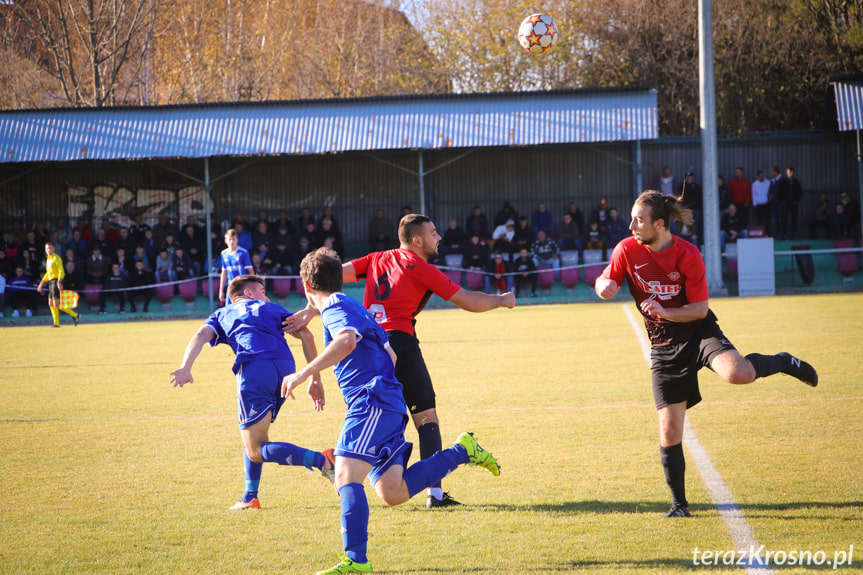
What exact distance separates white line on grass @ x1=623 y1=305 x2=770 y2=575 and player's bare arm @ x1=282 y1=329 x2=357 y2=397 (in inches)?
85.9

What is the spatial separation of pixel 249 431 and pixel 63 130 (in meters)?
22.1

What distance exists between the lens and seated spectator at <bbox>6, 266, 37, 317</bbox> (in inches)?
874

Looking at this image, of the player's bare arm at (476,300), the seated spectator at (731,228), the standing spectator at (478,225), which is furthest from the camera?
the standing spectator at (478,225)

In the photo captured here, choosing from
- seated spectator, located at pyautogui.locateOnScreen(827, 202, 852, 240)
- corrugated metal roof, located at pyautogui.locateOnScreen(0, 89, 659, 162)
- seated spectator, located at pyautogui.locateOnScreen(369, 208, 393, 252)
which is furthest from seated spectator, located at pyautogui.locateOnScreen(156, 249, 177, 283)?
seated spectator, located at pyautogui.locateOnScreen(827, 202, 852, 240)

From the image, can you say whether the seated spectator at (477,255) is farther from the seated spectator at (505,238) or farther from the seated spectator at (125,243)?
the seated spectator at (125,243)

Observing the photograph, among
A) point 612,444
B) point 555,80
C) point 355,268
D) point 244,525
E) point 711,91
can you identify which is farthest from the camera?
point 555,80

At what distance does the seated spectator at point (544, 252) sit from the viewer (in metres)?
23.4

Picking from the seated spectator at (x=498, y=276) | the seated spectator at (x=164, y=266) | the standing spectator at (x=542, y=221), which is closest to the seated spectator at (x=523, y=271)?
the seated spectator at (x=498, y=276)

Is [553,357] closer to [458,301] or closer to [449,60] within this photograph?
[458,301]

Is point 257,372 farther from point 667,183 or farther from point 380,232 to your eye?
point 667,183

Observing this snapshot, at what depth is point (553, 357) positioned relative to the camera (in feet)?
38.4

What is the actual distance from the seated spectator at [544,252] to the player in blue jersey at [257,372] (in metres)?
18.4

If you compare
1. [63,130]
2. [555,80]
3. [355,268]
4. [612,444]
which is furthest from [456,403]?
[555,80]

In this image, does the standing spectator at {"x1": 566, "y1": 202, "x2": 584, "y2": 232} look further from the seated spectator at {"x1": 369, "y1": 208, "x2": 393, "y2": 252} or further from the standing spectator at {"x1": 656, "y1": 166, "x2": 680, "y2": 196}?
the seated spectator at {"x1": 369, "y1": 208, "x2": 393, "y2": 252}
